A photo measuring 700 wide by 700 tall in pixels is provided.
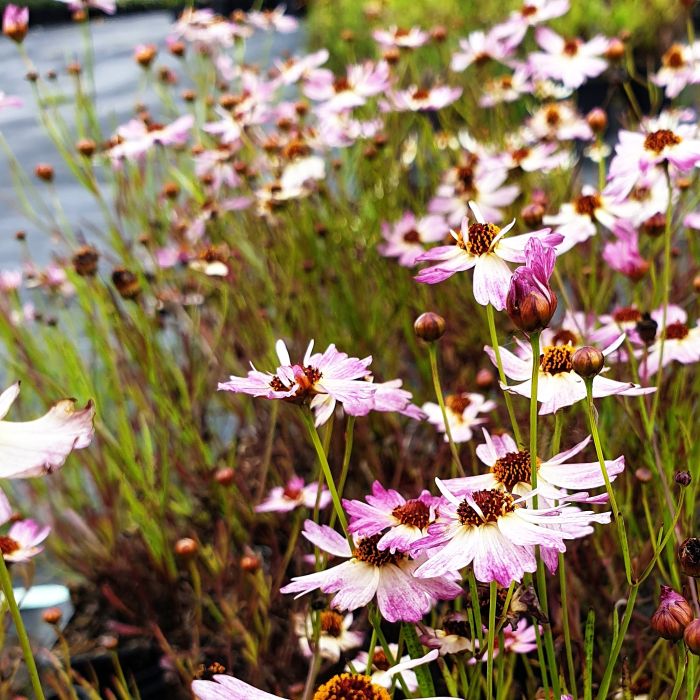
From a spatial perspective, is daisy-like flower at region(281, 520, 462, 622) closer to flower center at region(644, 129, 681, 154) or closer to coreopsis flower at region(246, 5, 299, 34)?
flower center at region(644, 129, 681, 154)

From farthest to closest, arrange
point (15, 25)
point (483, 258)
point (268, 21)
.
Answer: point (268, 21) < point (15, 25) < point (483, 258)

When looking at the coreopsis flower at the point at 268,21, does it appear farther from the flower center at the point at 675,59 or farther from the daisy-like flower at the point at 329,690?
the daisy-like flower at the point at 329,690

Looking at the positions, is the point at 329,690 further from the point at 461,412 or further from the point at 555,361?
the point at 461,412

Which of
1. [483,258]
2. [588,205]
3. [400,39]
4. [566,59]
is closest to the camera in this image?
[483,258]

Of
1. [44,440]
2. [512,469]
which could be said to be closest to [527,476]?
[512,469]

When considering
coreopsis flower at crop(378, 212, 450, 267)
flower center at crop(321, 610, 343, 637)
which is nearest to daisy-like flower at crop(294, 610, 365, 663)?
flower center at crop(321, 610, 343, 637)

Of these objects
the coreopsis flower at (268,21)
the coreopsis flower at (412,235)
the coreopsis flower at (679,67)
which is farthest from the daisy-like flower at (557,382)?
the coreopsis flower at (268,21)

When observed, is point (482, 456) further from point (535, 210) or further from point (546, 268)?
point (535, 210)
